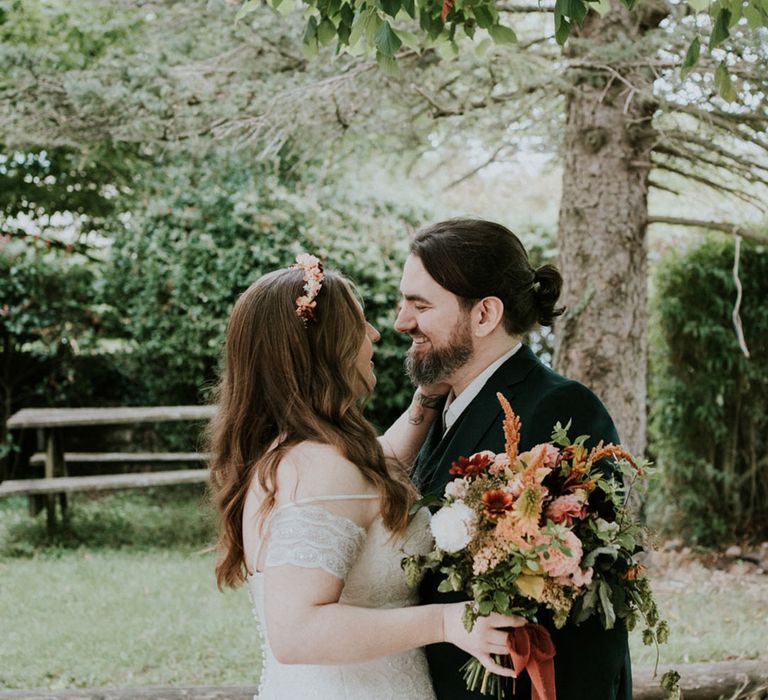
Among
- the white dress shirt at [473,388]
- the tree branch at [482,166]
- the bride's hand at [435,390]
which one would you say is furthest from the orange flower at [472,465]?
the tree branch at [482,166]

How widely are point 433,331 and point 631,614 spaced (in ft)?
3.47

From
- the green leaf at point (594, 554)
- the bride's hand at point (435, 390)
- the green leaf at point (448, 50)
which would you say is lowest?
the green leaf at point (594, 554)

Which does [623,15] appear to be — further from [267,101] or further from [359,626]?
[359,626]

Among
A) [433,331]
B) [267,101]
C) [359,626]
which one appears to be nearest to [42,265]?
[267,101]

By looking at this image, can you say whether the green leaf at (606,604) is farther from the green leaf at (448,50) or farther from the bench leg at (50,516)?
the bench leg at (50,516)

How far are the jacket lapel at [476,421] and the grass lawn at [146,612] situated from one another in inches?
55.9

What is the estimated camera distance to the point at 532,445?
2.50 metres

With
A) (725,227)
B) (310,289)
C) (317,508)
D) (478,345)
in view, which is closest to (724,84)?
(478,345)

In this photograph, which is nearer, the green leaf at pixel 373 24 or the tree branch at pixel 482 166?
the green leaf at pixel 373 24

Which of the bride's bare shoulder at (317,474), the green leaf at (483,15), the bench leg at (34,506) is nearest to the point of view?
the bride's bare shoulder at (317,474)

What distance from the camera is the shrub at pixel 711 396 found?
7.56 meters

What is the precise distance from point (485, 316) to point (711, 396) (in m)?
5.43

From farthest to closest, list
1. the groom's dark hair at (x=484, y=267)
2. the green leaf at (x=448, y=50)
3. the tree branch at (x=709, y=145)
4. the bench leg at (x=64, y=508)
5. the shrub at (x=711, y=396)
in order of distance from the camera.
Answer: the bench leg at (x=64, y=508) → the shrub at (x=711, y=396) → the tree branch at (x=709, y=145) → the green leaf at (x=448, y=50) → the groom's dark hair at (x=484, y=267)

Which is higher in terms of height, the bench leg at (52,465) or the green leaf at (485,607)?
the green leaf at (485,607)
